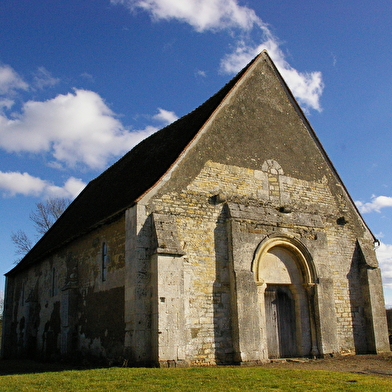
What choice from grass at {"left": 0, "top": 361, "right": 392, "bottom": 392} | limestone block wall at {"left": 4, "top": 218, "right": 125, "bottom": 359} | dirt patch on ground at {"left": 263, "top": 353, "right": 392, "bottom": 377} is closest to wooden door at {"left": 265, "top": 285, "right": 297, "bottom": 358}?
dirt patch on ground at {"left": 263, "top": 353, "right": 392, "bottom": 377}

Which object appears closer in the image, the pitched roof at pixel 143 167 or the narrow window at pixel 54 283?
the pitched roof at pixel 143 167

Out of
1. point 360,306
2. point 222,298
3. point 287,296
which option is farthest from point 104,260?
point 360,306

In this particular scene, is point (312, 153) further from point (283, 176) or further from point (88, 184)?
point (88, 184)

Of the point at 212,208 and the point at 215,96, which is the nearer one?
the point at 212,208

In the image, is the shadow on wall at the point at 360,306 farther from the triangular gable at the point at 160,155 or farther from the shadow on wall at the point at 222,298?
the shadow on wall at the point at 222,298

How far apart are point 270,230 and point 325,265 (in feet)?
8.27

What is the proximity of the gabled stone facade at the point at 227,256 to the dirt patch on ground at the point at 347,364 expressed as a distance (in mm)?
435

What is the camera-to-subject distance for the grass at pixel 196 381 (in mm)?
8812

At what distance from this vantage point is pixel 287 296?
50.8 ft

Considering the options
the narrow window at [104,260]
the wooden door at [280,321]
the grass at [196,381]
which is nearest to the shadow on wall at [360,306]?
the wooden door at [280,321]

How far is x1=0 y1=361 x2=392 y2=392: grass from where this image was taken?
881cm

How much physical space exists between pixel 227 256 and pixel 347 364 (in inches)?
190

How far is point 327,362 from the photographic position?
1403 centimetres

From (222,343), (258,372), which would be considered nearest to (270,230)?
(222,343)
